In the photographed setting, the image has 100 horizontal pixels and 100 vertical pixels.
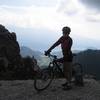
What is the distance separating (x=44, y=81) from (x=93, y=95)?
7.59 ft

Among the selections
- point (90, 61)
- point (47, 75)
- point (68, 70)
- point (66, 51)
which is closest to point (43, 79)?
point (47, 75)

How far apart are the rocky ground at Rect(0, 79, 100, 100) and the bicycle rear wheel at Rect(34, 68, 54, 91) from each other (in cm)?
24

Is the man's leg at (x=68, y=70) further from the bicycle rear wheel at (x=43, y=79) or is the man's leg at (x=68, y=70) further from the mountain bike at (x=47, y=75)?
the bicycle rear wheel at (x=43, y=79)

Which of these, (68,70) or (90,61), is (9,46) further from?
(90,61)

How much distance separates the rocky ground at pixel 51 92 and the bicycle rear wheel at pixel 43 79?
243mm

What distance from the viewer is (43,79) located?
2059 centimetres

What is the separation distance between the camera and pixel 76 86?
21.9m

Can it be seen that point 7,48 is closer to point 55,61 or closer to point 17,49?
point 17,49

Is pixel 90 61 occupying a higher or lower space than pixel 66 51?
higher

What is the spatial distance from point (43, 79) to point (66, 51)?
1.53 m

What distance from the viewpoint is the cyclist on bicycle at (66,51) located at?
20.4m

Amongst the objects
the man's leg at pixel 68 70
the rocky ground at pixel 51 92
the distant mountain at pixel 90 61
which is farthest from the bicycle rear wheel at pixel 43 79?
the distant mountain at pixel 90 61

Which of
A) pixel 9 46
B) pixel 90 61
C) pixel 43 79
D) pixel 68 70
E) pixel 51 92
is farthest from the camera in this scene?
pixel 90 61

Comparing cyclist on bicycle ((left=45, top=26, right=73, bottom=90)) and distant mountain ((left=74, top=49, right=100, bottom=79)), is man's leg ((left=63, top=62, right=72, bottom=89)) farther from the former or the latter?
distant mountain ((left=74, top=49, right=100, bottom=79))
